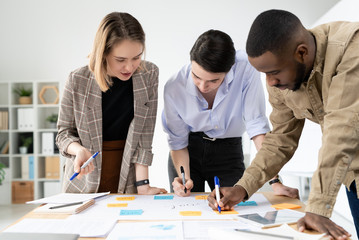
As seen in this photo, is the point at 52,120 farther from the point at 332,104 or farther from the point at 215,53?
the point at 332,104

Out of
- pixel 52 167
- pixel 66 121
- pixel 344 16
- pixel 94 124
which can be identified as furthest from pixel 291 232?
pixel 52 167

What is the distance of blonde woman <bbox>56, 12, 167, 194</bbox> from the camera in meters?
1.65

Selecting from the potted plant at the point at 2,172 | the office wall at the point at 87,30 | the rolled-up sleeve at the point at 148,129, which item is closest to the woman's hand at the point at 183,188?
the rolled-up sleeve at the point at 148,129

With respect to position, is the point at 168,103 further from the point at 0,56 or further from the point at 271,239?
the point at 0,56

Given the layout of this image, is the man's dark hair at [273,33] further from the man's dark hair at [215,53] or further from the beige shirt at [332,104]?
the man's dark hair at [215,53]

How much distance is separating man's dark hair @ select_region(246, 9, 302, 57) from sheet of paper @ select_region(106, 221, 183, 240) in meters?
0.58

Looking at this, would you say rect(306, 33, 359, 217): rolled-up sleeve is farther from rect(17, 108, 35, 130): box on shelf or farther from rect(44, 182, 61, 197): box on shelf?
rect(17, 108, 35, 130): box on shelf

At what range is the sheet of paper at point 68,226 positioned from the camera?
111cm

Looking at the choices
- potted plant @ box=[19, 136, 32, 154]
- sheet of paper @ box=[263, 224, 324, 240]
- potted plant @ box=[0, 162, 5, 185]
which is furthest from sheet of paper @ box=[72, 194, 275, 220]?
potted plant @ box=[19, 136, 32, 154]

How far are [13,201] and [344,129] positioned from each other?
5106 millimetres

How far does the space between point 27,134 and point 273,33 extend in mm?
4896

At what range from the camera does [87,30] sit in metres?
5.39

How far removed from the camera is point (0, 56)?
17.7 feet

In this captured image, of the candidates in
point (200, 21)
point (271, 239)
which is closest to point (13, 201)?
point (200, 21)
